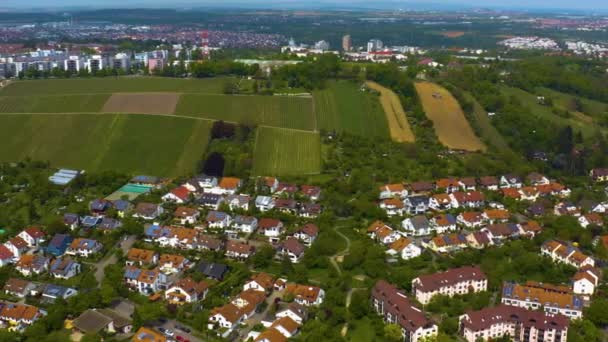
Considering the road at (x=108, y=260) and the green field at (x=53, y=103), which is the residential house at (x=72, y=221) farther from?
the green field at (x=53, y=103)

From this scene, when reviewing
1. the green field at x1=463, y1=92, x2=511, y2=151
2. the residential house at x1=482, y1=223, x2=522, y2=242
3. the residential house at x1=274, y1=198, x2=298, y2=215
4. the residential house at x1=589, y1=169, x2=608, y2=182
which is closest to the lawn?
the green field at x1=463, y1=92, x2=511, y2=151

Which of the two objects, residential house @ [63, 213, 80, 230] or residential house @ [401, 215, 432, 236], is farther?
residential house @ [401, 215, 432, 236]

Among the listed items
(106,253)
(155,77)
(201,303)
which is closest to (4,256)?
(106,253)

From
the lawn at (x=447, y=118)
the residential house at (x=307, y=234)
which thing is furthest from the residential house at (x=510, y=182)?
the residential house at (x=307, y=234)

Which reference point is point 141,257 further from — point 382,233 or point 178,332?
Answer: point 382,233

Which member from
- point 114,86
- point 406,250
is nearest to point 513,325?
point 406,250

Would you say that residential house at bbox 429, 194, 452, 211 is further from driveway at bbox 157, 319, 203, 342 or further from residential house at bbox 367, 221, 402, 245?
driveway at bbox 157, 319, 203, 342
